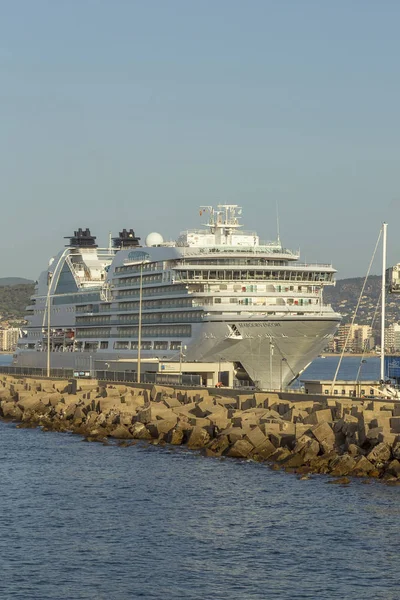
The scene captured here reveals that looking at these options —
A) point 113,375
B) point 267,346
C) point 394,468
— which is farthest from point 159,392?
point 394,468

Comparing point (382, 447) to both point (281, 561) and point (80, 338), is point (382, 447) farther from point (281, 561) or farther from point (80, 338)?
point (80, 338)

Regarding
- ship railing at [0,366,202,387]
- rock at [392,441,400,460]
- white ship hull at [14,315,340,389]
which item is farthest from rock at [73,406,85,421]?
rock at [392,441,400,460]

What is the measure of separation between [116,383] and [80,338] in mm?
21797

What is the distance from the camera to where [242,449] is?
4441 centimetres

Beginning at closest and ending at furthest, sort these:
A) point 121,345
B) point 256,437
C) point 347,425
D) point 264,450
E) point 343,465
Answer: point 343,465, point 347,425, point 264,450, point 256,437, point 121,345

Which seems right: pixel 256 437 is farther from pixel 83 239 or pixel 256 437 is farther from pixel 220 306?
pixel 83 239

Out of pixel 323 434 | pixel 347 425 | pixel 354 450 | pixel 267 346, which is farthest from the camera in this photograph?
pixel 267 346

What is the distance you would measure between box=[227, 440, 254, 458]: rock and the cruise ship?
25.0m

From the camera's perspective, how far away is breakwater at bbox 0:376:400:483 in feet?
134

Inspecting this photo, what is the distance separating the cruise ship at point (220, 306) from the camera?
70.2 m

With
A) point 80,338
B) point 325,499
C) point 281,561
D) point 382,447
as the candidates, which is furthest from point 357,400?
point 80,338

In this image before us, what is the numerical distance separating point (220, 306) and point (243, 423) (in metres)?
24.4

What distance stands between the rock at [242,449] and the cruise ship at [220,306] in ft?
81.9

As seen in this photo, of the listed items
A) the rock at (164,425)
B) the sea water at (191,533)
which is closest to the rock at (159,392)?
the rock at (164,425)
